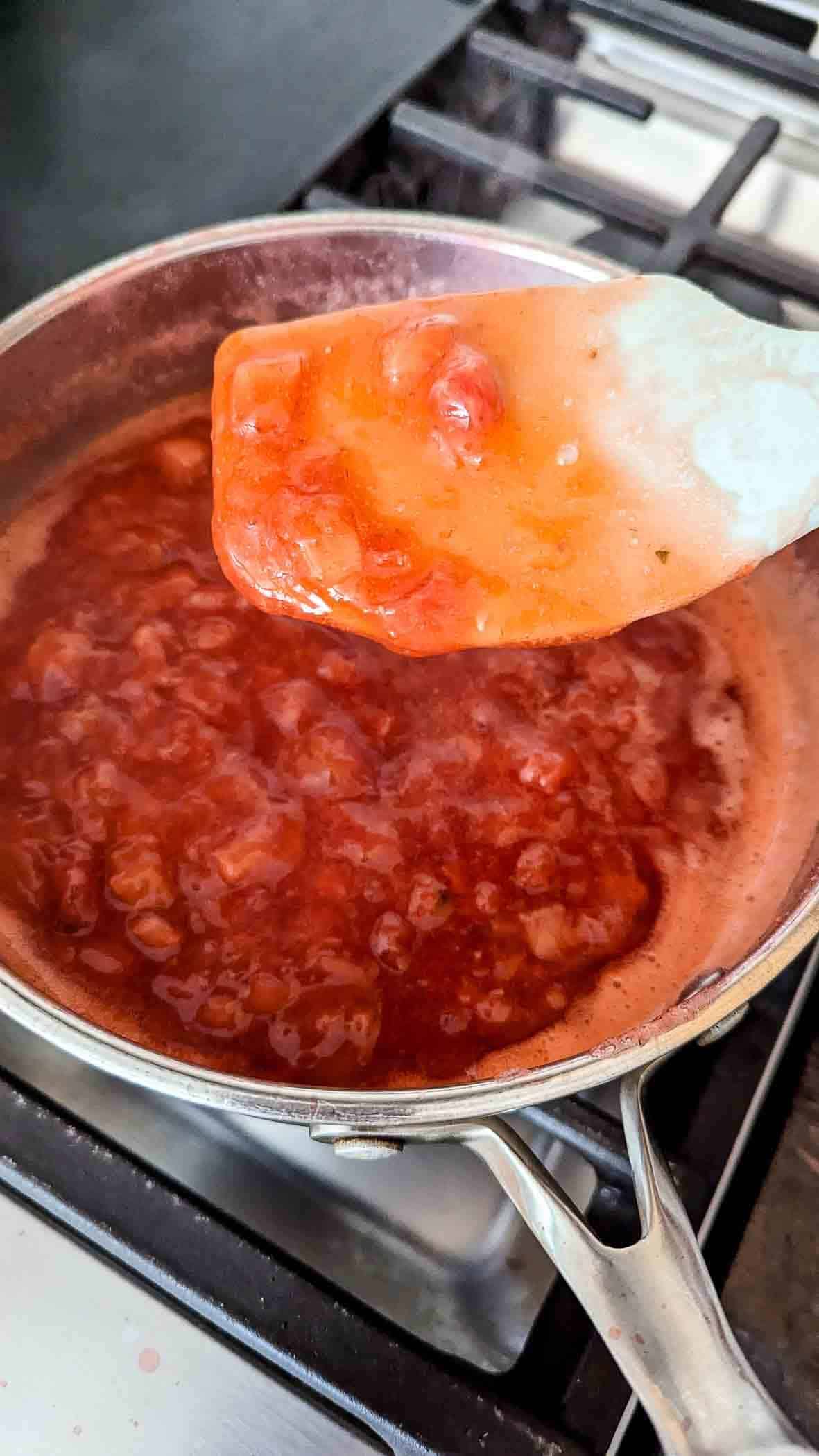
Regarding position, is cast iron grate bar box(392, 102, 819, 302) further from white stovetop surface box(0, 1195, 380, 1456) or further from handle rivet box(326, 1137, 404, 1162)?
white stovetop surface box(0, 1195, 380, 1456)

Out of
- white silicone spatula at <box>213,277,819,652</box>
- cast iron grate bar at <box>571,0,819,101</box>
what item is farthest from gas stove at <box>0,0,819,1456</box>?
white silicone spatula at <box>213,277,819,652</box>

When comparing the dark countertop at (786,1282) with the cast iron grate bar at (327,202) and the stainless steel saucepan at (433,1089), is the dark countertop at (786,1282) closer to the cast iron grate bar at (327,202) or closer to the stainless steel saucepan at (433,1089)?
the stainless steel saucepan at (433,1089)

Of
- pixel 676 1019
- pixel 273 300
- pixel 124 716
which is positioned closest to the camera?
pixel 676 1019

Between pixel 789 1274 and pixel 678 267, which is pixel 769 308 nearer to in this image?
pixel 678 267

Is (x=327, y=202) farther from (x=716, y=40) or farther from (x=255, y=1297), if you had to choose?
(x=255, y=1297)

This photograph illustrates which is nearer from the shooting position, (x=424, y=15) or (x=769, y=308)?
(x=769, y=308)

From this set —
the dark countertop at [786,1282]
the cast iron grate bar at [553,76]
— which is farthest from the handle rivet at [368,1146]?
the cast iron grate bar at [553,76]

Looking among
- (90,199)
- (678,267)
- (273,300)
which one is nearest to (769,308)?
(678,267)
